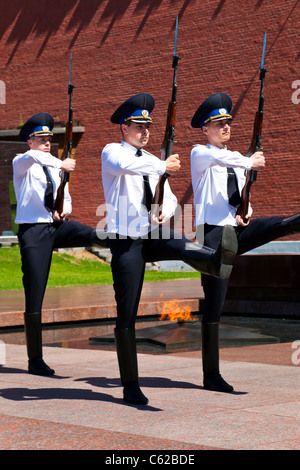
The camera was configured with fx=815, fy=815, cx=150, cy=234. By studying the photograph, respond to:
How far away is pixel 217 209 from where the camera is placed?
610 cm

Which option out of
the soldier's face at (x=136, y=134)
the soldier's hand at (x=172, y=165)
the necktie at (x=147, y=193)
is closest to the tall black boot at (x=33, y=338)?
the necktie at (x=147, y=193)

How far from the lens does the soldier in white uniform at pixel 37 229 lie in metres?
7.03

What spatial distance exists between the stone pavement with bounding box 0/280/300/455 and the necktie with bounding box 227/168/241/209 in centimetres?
139

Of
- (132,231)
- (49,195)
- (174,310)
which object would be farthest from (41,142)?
(174,310)

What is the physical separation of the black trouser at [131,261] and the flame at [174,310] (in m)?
6.22

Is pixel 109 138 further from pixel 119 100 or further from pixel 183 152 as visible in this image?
pixel 183 152

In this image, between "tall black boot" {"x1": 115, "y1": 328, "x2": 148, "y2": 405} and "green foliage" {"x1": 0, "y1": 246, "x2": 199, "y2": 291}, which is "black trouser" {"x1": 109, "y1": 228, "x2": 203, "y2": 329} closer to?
"tall black boot" {"x1": 115, "y1": 328, "x2": 148, "y2": 405}

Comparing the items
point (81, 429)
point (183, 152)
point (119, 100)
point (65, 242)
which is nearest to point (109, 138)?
point (119, 100)

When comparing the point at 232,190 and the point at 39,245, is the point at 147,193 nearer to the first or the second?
the point at 232,190

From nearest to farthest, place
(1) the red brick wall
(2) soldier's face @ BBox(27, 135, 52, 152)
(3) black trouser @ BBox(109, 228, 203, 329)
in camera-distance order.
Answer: (3) black trouser @ BBox(109, 228, 203, 329) → (2) soldier's face @ BBox(27, 135, 52, 152) → (1) the red brick wall

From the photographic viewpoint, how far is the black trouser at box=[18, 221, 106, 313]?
277 inches

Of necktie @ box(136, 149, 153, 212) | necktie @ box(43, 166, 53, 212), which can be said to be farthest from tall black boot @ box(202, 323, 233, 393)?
necktie @ box(43, 166, 53, 212)

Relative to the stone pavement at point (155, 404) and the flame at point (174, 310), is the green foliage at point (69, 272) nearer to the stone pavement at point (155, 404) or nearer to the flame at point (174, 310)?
the flame at point (174, 310)

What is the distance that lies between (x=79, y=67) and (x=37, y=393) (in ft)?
85.6
